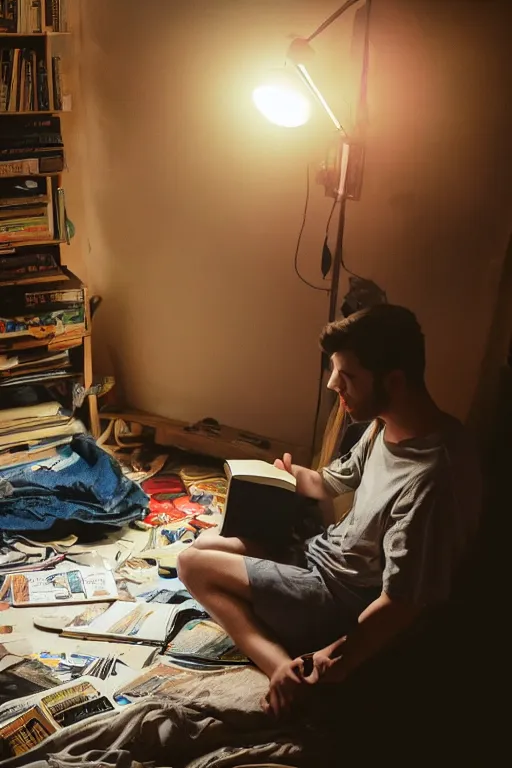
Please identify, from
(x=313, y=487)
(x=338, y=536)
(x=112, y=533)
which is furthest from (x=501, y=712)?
(x=112, y=533)

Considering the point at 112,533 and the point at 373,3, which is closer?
the point at 373,3

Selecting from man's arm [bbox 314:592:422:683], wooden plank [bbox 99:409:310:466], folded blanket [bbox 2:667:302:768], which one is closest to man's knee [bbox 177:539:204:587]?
folded blanket [bbox 2:667:302:768]

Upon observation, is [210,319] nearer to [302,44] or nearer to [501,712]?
[302,44]

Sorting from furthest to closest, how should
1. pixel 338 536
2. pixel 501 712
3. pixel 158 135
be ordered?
pixel 158 135 < pixel 338 536 < pixel 501 712

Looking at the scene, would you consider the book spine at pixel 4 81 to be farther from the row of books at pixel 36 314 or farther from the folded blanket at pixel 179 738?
the folded blanket at pixel 179 738

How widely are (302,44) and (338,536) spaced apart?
136 centimetres

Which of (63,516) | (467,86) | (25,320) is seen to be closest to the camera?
(467,86)

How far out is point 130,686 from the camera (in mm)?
1990

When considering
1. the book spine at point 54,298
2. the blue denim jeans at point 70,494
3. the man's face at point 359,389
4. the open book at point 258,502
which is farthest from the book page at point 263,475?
the book spine at point 54,298

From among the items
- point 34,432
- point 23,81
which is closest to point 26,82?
point 23,81

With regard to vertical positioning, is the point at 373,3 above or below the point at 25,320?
above

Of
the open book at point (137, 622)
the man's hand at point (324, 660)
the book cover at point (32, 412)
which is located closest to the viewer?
the man's hand at point (324, 660)

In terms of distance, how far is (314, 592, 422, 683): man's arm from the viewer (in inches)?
66.4

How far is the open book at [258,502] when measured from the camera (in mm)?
2143
